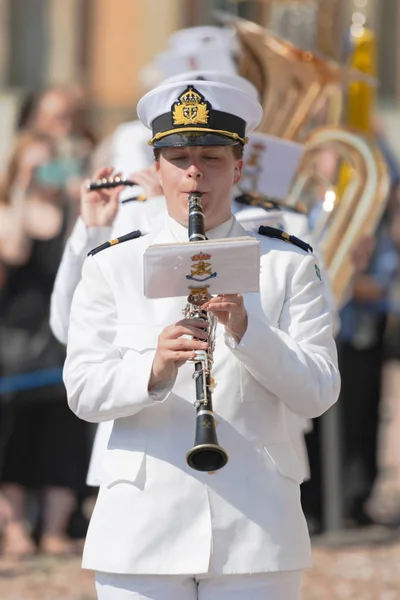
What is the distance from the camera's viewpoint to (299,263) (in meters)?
4.42

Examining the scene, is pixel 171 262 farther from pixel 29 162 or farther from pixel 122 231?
pixel 29 162

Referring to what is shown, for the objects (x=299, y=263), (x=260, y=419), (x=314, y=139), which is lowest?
(x=314, y=139)

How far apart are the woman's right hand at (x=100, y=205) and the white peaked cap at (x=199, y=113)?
0.99 metres

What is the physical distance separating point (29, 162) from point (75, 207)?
1.28 ft

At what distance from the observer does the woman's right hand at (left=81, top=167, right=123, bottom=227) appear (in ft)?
18.1

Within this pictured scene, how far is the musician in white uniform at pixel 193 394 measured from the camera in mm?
4141

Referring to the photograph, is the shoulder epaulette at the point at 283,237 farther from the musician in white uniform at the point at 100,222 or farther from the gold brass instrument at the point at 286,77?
the gold brass instrument at the point at 286,77

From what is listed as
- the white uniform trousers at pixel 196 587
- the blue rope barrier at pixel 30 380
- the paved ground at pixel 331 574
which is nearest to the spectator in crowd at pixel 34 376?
the blue rope barrier at pixel 30 380

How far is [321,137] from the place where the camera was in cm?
718

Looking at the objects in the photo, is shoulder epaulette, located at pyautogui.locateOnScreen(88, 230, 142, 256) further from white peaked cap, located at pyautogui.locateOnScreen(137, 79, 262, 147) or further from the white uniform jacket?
white peaked cap, located at pyautogui.locateOnScreen(137, 79, 262, 147)

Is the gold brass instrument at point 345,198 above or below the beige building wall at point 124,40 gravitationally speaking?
above

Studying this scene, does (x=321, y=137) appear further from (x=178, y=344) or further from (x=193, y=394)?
(x=178, y=344)

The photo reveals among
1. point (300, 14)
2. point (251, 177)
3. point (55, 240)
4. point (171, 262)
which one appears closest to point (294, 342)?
point (171, 262)

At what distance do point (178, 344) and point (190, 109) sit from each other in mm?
A: 712
